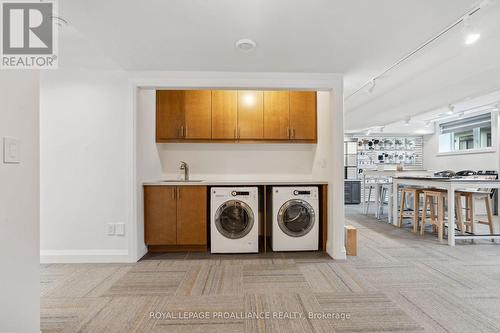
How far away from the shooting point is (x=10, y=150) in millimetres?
1258

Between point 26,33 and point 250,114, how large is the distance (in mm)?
2421

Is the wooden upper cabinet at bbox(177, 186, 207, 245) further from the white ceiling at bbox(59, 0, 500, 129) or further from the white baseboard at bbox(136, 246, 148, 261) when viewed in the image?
the white ceiling at bbox(59, 0, 500, 129)

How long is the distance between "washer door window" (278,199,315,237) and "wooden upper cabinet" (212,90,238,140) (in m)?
1.23

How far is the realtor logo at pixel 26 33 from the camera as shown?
1365 mm

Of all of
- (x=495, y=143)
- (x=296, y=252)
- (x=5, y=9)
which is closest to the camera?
(x=5, y=9)

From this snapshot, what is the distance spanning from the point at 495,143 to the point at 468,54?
13.6 ft

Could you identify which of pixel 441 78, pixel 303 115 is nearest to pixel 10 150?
pixel 303 115

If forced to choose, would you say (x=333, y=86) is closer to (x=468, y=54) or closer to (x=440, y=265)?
(x=468, y=54)

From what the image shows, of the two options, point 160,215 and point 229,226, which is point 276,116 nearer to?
point 229,226

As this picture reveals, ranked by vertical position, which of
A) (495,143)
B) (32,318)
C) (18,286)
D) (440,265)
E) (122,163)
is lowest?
(440,265)

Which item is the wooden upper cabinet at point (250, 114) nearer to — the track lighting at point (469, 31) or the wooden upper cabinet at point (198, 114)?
the wooden upper cabinet at point (198, 114)

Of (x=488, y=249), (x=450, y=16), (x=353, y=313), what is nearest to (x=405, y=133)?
(x=488, y=249)

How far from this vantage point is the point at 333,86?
10.1 feet

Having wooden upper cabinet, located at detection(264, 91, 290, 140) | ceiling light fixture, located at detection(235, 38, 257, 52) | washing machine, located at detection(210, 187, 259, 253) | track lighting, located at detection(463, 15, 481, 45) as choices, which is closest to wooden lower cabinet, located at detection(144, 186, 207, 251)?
washing machine, located at detection(210, 187, 259, 253)
